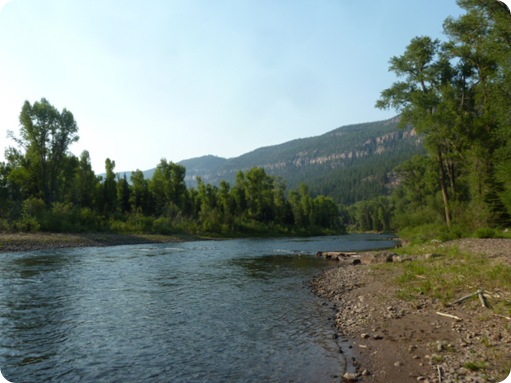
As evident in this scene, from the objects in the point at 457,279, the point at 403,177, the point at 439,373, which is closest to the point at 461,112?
the point at 457,279

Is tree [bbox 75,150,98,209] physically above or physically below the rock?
above

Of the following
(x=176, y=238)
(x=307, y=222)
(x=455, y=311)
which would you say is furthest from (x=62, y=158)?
(x=307, y=222)

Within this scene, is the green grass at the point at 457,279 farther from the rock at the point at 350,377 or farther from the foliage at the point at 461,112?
the foliage at the point at 461,112

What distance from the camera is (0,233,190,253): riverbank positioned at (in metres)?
35.6

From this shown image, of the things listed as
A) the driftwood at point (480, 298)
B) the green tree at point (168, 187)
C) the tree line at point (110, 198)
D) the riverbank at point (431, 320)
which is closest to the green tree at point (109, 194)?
the tree line at point (110, 198)

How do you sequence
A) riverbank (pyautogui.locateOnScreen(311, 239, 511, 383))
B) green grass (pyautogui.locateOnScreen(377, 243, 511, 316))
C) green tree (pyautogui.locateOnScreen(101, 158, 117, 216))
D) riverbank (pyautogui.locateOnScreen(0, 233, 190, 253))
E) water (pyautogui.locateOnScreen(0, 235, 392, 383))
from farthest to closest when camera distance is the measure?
green tree (pyautogui.locateOnScreen(101, 158, 117, 216)), riverbank (pyautogui.locateOnScreen(0, 233, 190, 253)), green grass (pyautogui.locateOnScreen(377, 243, 511, 316)), water (pyautogui.locateOnScreen(0, 235, 392, 383)), riverbank (pyautogui.locateOnScreen(311, 239, 511, 383))

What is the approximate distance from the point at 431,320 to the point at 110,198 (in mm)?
69649

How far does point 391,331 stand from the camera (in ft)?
32.5

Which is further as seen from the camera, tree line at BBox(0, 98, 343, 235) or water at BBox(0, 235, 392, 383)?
tree line at BBox(0, 98, 343, 235)

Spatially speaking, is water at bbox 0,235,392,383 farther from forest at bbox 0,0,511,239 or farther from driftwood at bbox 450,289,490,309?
forest at bbox 0,0,511,239

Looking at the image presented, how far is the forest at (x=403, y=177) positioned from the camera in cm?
2625

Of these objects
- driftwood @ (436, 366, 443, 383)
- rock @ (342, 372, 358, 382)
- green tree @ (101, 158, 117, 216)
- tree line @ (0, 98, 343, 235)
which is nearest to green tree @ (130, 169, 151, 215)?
tree line @ (0, 98, 343, 235)

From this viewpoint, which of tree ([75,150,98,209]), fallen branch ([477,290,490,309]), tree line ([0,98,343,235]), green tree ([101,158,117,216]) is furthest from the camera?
green tree ([101,158,117,216])

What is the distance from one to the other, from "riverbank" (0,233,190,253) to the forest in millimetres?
3424
